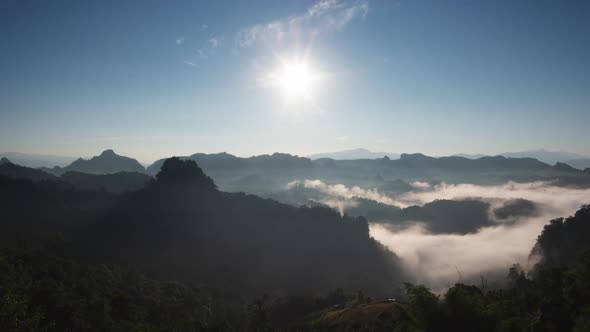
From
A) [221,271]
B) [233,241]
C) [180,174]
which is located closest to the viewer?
[221,271]

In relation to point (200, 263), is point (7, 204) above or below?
above

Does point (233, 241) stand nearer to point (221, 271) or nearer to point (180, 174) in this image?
point (221, 271)

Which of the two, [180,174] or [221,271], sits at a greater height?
[180,174]

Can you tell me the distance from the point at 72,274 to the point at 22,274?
1249 cm

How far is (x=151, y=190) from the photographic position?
14300 centimetres

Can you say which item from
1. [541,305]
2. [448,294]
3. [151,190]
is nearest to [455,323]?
[448,294]

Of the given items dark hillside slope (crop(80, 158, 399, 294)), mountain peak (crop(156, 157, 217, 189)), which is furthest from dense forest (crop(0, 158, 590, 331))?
dark hillside slope (crop(80, 158, 399, 294))

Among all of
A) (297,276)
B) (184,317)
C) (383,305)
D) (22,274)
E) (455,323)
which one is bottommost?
(297,276)

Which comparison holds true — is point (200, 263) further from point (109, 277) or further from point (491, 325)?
point (491, 325)

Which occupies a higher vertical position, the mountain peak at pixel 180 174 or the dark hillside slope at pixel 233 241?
the mountain peak at pixel 180 174

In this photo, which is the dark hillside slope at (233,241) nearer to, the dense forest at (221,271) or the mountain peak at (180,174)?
the mountain peak at (180,174)

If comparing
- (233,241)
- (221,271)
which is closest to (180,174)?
(233,241)

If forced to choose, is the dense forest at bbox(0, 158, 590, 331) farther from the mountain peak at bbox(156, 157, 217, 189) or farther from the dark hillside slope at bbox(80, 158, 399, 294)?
the dark hillside slope at bbox(80, 158, 399, 294)

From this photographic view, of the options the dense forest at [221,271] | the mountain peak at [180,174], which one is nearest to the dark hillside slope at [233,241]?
the mountain peak at [180,174]
